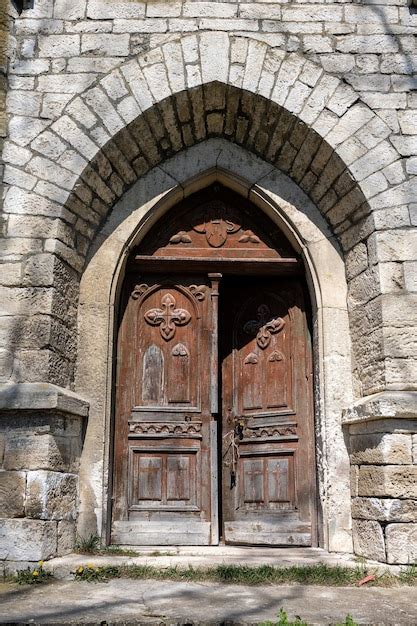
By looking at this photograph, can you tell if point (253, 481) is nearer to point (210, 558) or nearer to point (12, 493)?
point (210, 558)

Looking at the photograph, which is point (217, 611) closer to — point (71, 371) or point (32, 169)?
point (71, 371)

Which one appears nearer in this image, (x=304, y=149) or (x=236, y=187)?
(x=304, y=149)

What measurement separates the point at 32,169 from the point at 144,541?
2.80m

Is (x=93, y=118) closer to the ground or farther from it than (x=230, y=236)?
farther from it

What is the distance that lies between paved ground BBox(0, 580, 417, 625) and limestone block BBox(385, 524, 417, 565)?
1.11 ft

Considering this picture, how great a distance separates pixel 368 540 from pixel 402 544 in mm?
295

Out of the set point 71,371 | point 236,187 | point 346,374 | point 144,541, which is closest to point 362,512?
point 346,374

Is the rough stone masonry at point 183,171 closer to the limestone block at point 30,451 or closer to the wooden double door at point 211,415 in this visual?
the limestone block at point 30,451

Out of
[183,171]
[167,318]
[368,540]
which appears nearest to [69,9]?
[183,171]

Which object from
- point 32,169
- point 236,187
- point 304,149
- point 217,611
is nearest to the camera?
point 217,611

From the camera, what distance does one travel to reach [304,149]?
5.04 meters

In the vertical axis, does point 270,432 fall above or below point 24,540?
above

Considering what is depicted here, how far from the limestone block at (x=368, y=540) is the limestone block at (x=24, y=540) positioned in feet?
6.67

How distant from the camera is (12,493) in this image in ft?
13.8
